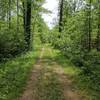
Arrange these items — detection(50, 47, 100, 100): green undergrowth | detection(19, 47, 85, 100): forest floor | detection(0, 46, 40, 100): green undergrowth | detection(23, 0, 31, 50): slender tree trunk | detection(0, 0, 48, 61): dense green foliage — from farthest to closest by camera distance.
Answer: detection(23, 0, 31, 50): slender tree trunk
detection(0, 0, 48, 61): dense green foliage
detection(50, 47, 100, 100): green undergrowth
detection(0, 46, 40, 100): green undergrowth
detection(19, 47, 85, 100): forest floor

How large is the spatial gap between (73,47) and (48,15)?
14.8 meters

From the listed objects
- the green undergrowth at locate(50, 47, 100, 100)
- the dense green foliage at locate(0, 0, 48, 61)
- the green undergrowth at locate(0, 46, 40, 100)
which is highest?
the dense green foliage at locate(0, 0, 48, 61)

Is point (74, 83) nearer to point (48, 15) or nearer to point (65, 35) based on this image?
point (65, 35)

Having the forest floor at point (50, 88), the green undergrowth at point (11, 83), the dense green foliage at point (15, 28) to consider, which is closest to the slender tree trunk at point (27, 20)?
the dense green foliage at point (15, 28)

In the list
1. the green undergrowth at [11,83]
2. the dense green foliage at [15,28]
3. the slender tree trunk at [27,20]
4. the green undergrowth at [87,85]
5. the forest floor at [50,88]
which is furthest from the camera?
the slender tree trunk at [27,20]

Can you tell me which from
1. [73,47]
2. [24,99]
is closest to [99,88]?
[24,99]

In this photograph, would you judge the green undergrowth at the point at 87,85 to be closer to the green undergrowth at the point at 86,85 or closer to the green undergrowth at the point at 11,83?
the green undergrowth at the point at 86,85

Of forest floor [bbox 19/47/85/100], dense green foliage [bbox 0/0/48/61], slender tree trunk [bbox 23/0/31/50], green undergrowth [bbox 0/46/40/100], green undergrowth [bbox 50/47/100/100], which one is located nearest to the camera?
forest floor [bbox 19/47/85/100]

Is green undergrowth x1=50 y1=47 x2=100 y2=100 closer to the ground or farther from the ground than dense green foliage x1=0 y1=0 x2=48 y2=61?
closer to the ground

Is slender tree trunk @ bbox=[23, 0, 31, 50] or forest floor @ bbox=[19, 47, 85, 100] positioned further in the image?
slender tree trunk @ bbox=[23, 0, 31, 50]

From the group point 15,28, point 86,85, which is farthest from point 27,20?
point 86,85

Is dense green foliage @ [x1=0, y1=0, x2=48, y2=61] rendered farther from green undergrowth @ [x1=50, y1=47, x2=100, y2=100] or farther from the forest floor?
green undergrowth @ [x1=50, y1=47, x2=100, y2=100]

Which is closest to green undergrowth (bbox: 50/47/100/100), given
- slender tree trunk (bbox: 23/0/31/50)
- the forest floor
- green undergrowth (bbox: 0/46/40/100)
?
the forest floor

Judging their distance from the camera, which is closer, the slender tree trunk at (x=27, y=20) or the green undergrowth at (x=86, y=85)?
the green undergrowth at (x=86, y=85)
